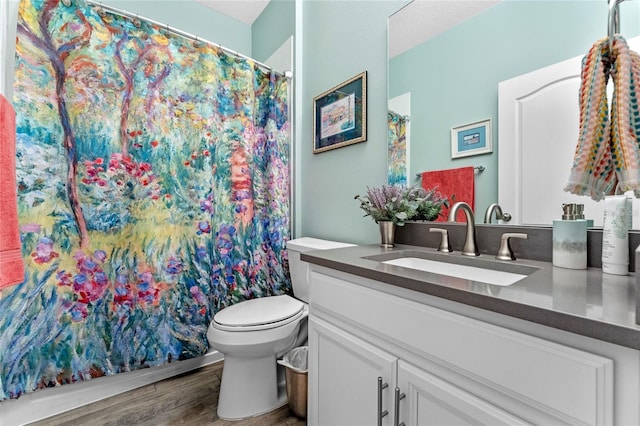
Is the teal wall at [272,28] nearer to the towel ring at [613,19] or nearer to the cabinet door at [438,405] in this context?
the towel ring at [613,19]

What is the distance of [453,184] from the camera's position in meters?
1.18

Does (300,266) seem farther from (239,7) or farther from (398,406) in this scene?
(239,7)

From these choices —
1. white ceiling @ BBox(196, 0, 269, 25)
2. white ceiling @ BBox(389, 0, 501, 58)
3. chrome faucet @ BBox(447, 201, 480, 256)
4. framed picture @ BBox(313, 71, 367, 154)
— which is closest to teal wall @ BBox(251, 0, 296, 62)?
white ceiling @ BBox(196, 0, 269, 25)

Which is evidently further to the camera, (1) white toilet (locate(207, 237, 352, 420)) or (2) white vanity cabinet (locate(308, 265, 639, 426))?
(1) white toilet (locate(207, 237, 352, 420))

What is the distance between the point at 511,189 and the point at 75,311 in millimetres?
1929

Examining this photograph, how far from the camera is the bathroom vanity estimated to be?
447mm

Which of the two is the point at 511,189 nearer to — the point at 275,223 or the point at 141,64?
the point at 275,223

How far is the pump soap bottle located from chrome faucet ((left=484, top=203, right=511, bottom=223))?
19cm

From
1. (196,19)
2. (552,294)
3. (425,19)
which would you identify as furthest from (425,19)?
(196,19)

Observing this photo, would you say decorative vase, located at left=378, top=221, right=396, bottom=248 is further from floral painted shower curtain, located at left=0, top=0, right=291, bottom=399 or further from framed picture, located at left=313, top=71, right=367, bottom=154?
floral painted shower curtain, located at left=0, top=0, right=291, bottom=399

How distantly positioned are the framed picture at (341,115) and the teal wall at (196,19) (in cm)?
121

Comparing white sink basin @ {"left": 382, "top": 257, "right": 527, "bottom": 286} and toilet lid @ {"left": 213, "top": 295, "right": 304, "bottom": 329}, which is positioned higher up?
white sink basin @ {"left": 382, "top": 257, "right": 527, "bottom": 286}

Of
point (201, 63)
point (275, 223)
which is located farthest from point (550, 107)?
point (201, 63)

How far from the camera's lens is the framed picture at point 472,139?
1058 mm
